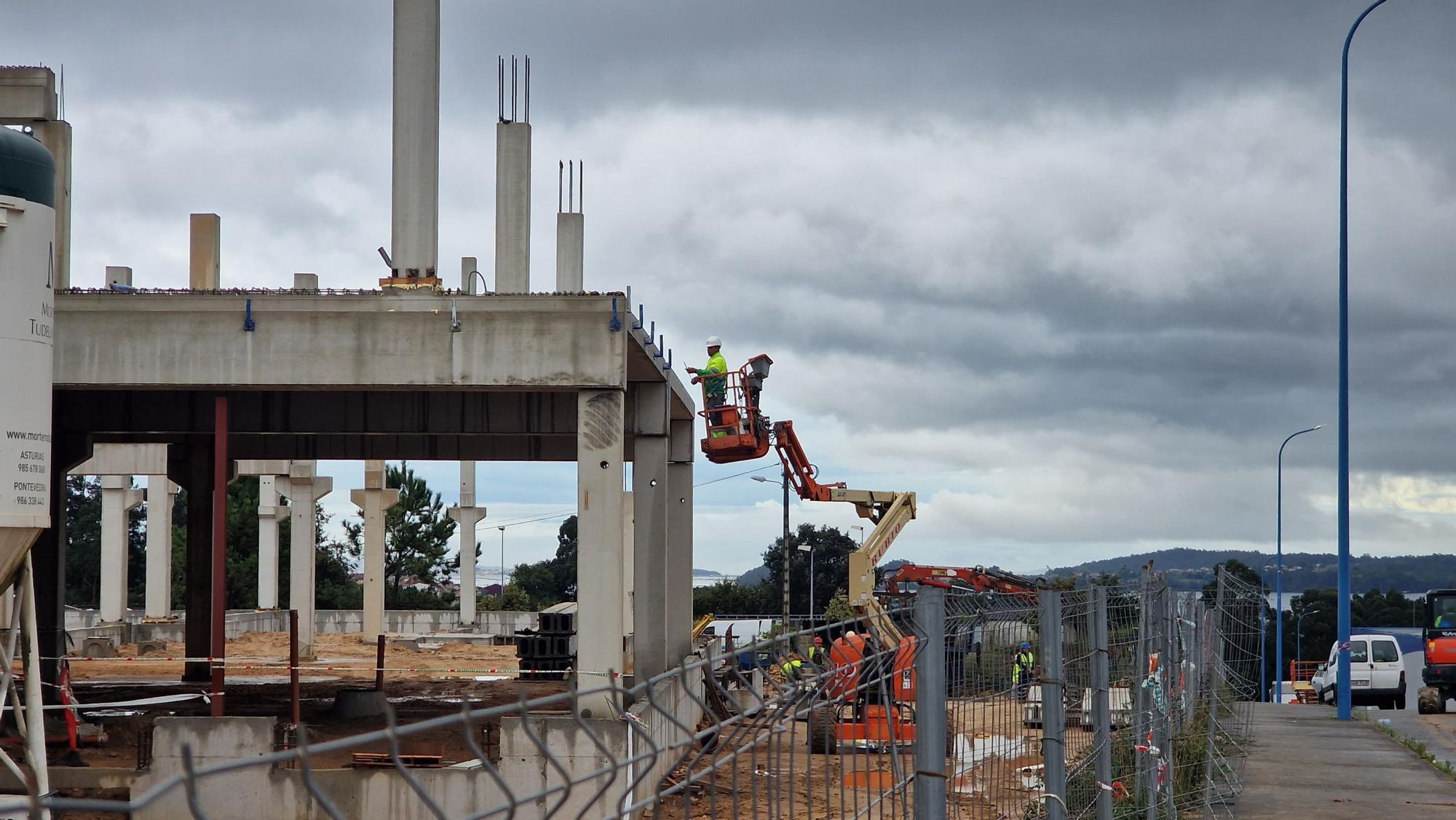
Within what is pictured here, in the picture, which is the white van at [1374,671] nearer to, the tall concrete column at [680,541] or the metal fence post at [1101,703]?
the tall concrete column at [680,541]

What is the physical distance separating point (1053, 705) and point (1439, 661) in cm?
2976

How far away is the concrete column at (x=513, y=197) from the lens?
37.7 meters

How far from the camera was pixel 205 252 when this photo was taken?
28156 mm

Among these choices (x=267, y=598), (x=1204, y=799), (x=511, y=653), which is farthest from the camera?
(x=267, y=598)

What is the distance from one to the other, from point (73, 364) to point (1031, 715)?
52.4 ft

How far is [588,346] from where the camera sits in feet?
67.5

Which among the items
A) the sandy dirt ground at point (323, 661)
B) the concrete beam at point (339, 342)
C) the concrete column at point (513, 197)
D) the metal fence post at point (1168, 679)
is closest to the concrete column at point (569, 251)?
the concrete column at point (513, 197)

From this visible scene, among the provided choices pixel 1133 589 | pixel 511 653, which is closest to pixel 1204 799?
pixel 1133 589

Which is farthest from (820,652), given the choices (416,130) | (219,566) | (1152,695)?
(416,130)

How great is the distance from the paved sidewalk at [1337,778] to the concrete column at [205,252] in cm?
2080

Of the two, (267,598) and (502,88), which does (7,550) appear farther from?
(267,598)

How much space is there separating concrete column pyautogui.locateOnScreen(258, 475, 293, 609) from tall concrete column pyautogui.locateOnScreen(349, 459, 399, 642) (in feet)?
9.25

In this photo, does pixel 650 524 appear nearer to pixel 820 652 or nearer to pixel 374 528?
pixel 820 652

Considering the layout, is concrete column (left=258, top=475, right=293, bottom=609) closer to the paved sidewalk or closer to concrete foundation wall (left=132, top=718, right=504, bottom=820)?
concrete foundation wall (left=132, top=718, right=504, bottom=820)
